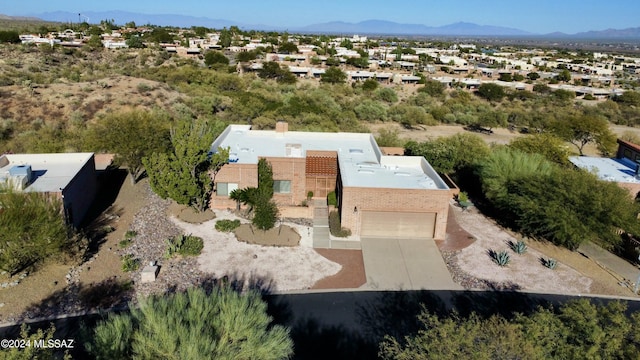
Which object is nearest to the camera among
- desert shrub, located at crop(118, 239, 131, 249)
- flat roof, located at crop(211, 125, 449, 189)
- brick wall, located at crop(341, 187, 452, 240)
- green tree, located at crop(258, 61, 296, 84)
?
desert shrub, located at crop(118, 239, 131, 249)

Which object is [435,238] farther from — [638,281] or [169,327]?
[169,327]

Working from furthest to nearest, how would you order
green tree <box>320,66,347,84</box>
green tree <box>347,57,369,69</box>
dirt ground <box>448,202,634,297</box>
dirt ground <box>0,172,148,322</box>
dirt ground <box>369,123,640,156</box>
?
1. green tree <box>347,57,369,69</box>
2. green tree <box>320,66,347,84</box>
3. dirt ground <box>369,123,640,156</box>
4. dirt ground <box>448,202,634,297</box>
5. dirt ground <box>0,172,148,322</box>

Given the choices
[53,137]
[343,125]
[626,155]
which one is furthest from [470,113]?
[53,137]

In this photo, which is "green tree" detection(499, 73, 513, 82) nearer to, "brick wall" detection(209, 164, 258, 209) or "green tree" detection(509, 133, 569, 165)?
"green tree" detection(509, 133, 569, 165)

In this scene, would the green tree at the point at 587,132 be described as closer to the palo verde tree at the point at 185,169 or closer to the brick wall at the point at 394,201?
the brick wall at the point at 394,201

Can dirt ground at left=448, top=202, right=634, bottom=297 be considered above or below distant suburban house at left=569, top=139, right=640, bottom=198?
below

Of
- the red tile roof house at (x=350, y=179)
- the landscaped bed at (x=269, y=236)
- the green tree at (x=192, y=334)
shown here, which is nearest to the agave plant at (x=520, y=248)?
the red tile roof house at (x=350, y=179)

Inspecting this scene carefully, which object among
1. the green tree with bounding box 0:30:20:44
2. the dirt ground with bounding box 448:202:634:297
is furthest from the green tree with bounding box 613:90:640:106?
the green tree with bounding box 0:30:20:44
